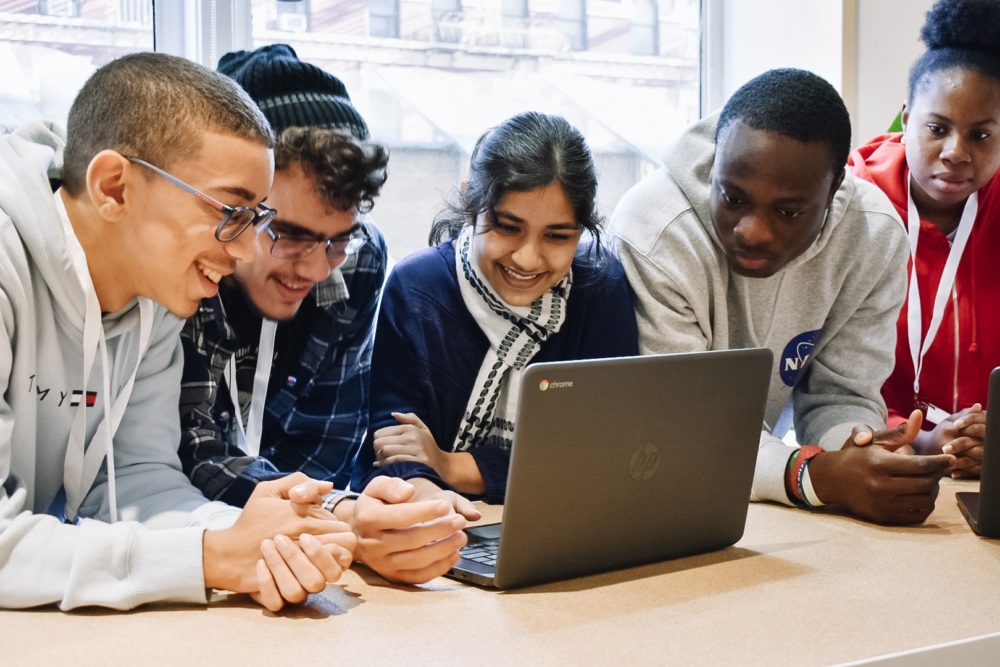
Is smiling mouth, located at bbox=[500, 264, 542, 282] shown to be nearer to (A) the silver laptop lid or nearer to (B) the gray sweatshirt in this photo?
(B) the gray sweatshirt

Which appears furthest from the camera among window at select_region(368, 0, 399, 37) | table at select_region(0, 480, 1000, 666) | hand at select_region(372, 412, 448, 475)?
window at select_region(368, 0, 399, 37)

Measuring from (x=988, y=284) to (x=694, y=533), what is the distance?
50.5 inches

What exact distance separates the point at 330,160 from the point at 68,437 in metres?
0.54

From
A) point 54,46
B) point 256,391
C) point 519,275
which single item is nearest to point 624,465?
point 519,275

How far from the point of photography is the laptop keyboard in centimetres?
122

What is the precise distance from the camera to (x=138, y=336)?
141cm

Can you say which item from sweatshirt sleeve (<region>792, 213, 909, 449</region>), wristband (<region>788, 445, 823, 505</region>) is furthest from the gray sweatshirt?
wristband (<region>788, 445, 823, 505</region>)

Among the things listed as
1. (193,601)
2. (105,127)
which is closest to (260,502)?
(193,601)

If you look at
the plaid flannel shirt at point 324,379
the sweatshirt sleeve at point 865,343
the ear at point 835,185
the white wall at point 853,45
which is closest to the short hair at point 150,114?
the plaid flannel shirt at point 324,379

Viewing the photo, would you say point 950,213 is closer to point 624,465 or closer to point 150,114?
point 624,465

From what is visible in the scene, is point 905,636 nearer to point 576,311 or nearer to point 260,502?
point 260,502

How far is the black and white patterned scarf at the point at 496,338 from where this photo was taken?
179 cm

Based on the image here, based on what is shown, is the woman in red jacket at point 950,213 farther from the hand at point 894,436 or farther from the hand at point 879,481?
the hand at point 879,481

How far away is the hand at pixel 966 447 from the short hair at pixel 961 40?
0.76 meters
